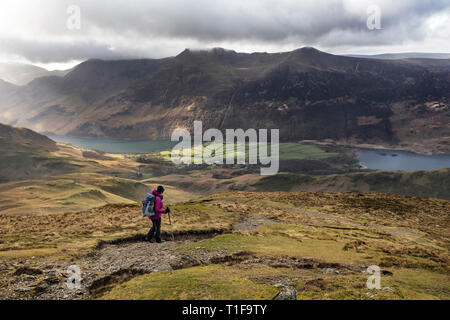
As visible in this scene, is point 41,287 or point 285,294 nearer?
point 285,294

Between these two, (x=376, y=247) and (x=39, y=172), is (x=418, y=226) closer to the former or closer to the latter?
(x=376, y=247)

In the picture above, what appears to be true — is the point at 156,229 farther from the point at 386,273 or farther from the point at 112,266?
the point at 386,273

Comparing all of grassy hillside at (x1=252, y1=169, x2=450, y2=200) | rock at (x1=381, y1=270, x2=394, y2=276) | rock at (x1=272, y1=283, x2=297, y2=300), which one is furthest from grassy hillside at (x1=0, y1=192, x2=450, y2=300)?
grassy hillside at (x1=252, y1=169, x2=450, y2=200)

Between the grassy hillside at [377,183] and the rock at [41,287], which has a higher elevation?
the rock at [41,287]

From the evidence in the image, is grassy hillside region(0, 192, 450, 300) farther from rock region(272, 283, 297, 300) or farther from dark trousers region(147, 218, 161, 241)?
dark trousers region(147, 218, 161, 241)

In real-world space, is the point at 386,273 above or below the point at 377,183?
above

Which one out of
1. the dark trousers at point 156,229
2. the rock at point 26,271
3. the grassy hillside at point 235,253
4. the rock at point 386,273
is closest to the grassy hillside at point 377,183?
the grassy hillside at point 235,253

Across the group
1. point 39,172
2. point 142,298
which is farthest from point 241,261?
point 39,172

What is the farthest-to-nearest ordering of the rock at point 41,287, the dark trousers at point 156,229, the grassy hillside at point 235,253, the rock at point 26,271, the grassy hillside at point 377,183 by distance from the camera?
the grassy hillside at point 377,183
the dark trousers at point 156,229
the rock at point 26,271
the rock at point 41,287
the grassy hillside at point 235,253

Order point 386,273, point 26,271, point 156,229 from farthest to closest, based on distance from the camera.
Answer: point 156,229 → point 386,273 → point 26,271

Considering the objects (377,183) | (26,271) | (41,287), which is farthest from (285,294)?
(377,183)

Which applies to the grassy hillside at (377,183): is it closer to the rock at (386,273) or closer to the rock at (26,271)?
the rock at (386,273)

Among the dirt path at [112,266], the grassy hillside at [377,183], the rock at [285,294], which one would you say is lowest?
the grassy hillside at [377,183]

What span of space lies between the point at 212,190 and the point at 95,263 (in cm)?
17011
